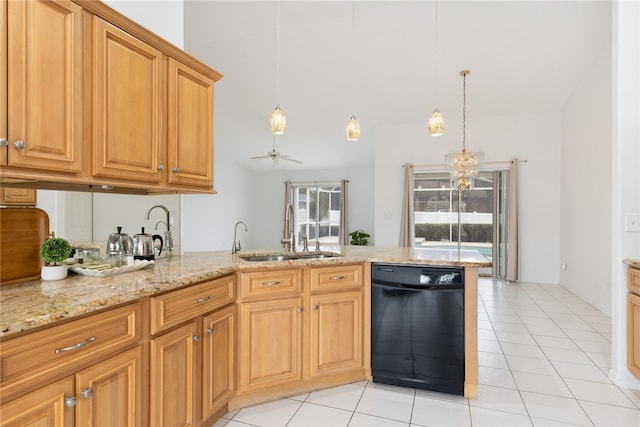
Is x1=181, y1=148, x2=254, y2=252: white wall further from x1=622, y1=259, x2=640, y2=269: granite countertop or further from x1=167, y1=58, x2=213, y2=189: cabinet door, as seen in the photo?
x1=622, y1=259, x2=640, y2=269: granite countertop

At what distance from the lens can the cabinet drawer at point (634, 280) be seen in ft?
7.25

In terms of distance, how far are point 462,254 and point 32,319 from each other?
2447 mm

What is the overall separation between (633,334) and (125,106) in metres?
3.42

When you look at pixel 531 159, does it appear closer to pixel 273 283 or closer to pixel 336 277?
pixel 336 277

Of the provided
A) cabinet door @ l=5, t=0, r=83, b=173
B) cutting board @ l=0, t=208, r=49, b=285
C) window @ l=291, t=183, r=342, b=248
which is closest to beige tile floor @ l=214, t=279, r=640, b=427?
cutting board @ l=0, t=208, r=49, b=285

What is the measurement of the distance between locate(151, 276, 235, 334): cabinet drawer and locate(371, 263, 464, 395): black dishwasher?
1005mm

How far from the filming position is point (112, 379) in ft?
4.02

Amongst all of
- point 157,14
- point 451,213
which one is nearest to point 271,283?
point 157,14

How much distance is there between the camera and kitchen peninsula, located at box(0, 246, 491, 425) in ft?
3.41

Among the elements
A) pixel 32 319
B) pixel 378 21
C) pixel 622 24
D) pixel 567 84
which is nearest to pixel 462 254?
pixel 622 24

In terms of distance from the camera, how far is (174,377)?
1.52 metres

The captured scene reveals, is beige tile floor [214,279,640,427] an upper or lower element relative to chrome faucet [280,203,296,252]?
lower

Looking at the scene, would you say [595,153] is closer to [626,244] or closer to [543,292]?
[543,292]

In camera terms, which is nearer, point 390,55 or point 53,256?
point 53,256
